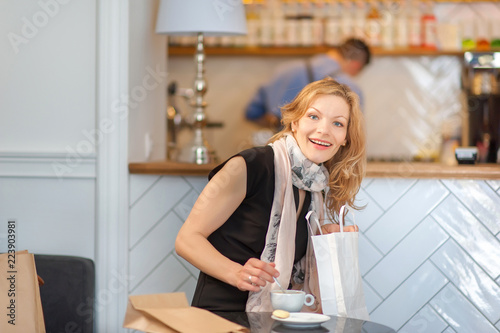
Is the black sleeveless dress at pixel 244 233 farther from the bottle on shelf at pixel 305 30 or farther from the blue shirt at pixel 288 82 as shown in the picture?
the bottle on shelf at pixel 305 30

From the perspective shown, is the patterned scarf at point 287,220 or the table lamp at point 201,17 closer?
the patterned scarf at point 287,220

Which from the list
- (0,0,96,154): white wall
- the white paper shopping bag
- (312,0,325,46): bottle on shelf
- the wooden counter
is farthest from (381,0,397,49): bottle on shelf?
the white paper shopping bag

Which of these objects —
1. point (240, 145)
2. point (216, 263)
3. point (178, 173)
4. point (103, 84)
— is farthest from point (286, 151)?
point (240, 145)

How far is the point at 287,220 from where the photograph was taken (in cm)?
189

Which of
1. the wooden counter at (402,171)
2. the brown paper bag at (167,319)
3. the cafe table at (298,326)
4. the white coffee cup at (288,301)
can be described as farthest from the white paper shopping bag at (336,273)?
the wooden counter at (402,171)

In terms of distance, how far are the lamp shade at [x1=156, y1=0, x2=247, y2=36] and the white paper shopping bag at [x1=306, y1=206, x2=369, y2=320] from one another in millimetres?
1213

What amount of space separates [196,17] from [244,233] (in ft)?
→ 3.60

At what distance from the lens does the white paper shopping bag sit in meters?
1.73

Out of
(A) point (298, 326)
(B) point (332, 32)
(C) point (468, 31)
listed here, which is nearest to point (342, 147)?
(A) point (298, 326)

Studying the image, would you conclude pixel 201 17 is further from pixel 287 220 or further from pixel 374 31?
pixel 374 31

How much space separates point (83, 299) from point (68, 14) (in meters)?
1.04

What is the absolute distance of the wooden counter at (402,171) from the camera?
239cm

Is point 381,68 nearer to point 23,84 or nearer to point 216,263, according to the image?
point 23,84

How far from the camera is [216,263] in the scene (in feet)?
5.65
